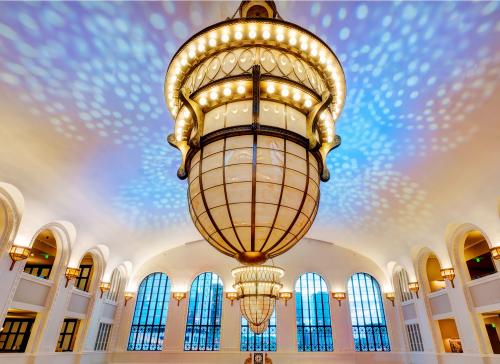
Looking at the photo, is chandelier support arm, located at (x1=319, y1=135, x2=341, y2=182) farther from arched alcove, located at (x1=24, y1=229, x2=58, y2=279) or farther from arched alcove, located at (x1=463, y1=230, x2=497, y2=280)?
arched alcove, located at (x1=24, y1=229, x2=58, y2=279)

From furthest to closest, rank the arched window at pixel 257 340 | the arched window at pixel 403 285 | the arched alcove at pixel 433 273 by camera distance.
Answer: the arched window at pixel 257 340, the arched window at pixel 403 285, the arched alcove at pixel 433 273

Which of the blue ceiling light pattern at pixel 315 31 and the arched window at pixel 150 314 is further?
the arched window at pixel 150 314

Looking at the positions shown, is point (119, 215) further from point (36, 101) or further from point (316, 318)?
point (316, 318)

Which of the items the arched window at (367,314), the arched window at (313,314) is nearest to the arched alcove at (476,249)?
the arched window at (367,314)

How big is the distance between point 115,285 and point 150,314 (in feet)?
5.68

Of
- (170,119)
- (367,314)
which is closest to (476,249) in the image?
(367,314)

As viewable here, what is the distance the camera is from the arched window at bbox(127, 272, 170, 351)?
35.9 feet

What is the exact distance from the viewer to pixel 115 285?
1095cm

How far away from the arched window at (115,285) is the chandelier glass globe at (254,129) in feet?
34.9

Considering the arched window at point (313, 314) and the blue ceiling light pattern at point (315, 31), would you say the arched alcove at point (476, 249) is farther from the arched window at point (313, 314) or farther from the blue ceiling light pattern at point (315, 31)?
the arched window at point (313, 314)

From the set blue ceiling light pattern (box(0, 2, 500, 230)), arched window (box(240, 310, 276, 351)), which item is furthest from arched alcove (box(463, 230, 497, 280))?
arched window (box(240, 310, 276, 351))

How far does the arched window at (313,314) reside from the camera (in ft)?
35.0

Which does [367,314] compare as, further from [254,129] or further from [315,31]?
[254,129]

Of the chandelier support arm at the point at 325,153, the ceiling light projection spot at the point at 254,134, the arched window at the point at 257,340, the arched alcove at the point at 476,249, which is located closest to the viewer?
the ceiling light projection spot at the point at 254,134
